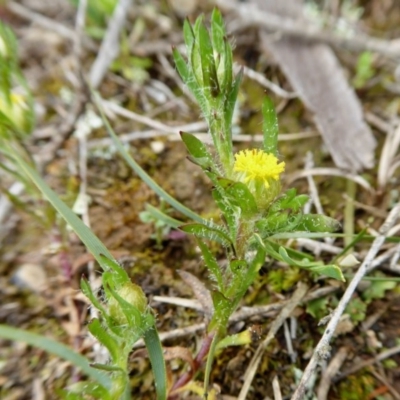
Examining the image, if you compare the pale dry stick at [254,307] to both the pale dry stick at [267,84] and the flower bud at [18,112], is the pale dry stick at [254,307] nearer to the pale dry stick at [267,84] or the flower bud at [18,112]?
the flower bud at [18,112]

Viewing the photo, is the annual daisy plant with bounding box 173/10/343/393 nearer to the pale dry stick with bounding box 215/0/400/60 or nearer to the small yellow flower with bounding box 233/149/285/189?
the small yellow flower with bounding box 233/149/285/189

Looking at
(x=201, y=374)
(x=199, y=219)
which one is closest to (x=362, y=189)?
(x=199, y=219)

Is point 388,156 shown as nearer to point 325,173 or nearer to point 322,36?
point 325,173

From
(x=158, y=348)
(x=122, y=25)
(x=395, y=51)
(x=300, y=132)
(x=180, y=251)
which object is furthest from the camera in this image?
(x=122, y=25)

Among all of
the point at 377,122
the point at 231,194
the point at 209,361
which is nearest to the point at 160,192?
the point at 231,194

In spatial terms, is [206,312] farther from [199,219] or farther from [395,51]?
[395,51]

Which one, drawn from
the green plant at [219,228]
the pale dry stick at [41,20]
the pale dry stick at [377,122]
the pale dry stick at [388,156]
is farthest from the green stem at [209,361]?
the pale dry stick at [41,20]

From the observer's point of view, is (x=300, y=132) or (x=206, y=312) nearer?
(x=206, y=312)
